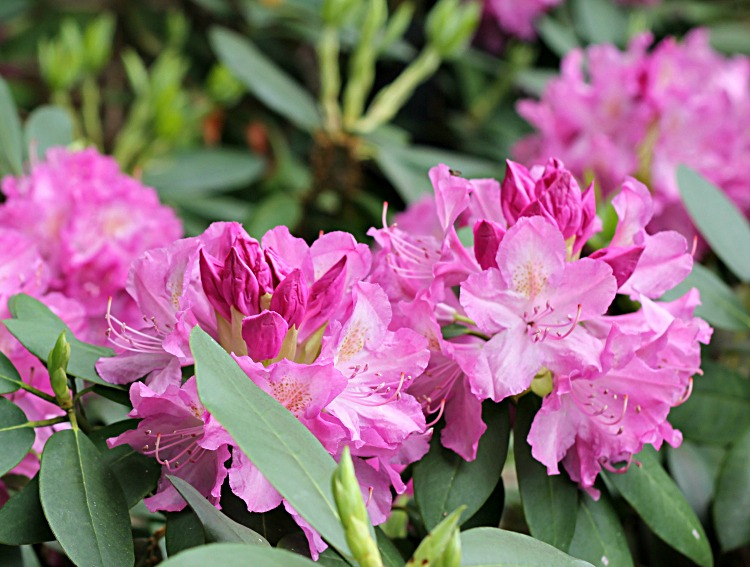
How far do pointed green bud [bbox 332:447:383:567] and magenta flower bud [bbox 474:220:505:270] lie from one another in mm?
229

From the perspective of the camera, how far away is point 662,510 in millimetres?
688

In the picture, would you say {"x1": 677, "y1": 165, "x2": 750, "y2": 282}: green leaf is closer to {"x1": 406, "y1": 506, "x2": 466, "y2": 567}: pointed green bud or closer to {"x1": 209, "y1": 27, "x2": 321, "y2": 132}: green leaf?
{"x1": 406, "y1": 506, "x2": 466, "y2": 567}: pointed green bud

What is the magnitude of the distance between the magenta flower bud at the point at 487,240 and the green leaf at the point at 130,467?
256mm

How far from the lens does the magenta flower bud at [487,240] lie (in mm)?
623

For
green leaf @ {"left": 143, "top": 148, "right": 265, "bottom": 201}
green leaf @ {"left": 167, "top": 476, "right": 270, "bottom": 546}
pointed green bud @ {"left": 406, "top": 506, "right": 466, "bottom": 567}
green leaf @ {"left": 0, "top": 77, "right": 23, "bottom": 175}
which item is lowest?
green leaf @ {"left": 143, "top": 148, "right": 265, "bottom": 201}

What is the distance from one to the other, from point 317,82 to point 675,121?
833 mm

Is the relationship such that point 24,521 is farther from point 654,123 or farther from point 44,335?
point 654,123

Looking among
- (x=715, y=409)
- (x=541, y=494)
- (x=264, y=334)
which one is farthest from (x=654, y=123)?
(x=264, y=334)

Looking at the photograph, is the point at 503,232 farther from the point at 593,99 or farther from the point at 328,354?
the point at 593,99

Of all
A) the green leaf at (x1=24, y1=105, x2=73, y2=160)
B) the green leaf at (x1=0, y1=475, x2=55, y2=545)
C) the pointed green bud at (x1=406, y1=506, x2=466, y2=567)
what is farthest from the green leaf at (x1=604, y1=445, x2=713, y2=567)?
the green leaf at (x1=24, y1=105, x2=73, y2=160)

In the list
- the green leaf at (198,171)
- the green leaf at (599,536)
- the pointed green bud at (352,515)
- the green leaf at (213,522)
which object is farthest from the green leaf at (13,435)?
the green leaf at (198,171)

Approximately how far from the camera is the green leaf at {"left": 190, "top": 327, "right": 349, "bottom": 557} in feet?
1.49

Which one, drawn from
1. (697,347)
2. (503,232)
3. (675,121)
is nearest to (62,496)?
(503,232)

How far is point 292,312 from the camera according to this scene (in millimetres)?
573
